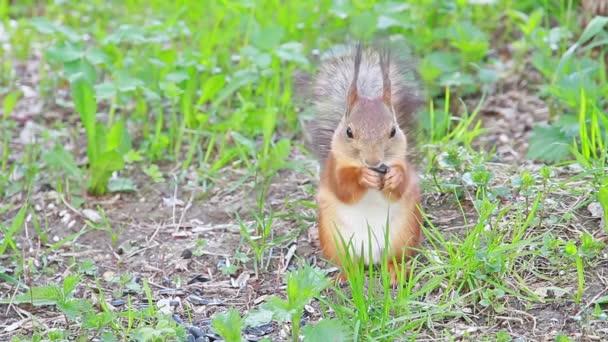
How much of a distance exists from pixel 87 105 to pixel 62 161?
215 mm

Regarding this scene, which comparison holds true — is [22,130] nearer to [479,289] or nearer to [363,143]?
[363,143]

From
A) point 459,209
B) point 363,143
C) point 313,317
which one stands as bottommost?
point 313,317

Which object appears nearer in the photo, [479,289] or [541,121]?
[479,289]

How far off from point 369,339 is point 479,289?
35 centimetres

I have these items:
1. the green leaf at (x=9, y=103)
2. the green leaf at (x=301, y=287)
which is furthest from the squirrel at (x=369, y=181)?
the green leaf at (x=9, y=103)

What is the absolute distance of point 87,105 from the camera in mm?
3277

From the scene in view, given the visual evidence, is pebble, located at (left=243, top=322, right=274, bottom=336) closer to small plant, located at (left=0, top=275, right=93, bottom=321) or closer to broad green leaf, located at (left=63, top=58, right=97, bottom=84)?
small plant, located at (left=0, top=275, right=93, bottom=321)

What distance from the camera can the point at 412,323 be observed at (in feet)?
7.52

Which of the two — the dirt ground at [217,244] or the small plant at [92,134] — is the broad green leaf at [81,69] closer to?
the small plant at [92,134]

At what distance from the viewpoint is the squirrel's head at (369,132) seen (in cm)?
241

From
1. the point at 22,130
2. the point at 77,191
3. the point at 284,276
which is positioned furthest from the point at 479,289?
the point at 22,130

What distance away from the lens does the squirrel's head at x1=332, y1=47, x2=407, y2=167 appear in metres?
2.41

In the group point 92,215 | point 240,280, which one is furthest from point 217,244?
point 92,215

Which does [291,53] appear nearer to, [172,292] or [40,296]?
[172,292]
